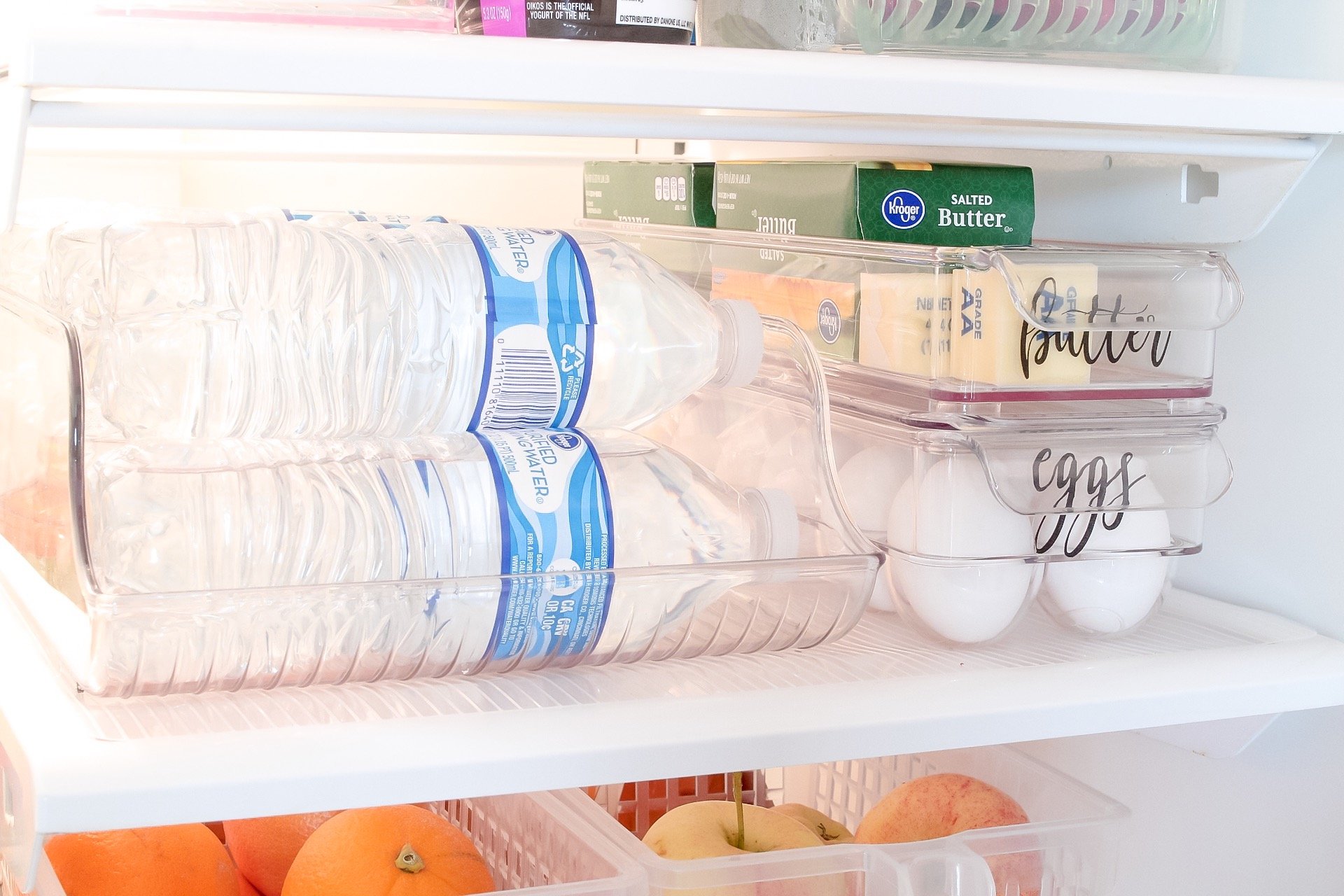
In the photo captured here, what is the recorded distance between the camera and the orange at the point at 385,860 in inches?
30.0

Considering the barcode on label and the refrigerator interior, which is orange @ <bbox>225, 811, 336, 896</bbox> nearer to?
the barcode on label

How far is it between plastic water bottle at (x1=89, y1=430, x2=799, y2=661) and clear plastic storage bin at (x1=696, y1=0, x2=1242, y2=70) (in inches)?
12.2

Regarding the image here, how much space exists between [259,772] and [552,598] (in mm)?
166

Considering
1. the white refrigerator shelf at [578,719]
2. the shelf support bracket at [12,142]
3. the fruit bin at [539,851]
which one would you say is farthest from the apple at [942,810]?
the shelf support bracket at [12,142]

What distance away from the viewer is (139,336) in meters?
0.69

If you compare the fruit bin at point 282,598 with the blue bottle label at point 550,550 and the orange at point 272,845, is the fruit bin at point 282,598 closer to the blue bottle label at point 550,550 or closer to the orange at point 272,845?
the blue bottle label at point 550,550

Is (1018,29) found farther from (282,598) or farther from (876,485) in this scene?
(282,598)

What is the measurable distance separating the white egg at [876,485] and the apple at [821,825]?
0.81 feet

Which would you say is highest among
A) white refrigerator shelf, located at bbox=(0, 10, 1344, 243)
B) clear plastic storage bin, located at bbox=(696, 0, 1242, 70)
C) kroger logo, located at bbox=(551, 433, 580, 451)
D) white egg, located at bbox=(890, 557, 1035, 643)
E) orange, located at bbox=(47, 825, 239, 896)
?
clear plastic storage bin, located at bbox=(696, 0, 1242, 70)

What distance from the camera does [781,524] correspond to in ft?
2.46

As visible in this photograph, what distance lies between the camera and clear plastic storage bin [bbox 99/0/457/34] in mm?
620

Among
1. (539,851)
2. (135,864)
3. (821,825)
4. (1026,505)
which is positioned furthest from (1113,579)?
(135,864)

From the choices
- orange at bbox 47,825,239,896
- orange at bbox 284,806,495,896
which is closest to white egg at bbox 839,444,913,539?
orange at bbox 284,806,495,896

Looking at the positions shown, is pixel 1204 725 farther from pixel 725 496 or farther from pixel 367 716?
pixel 367 716
